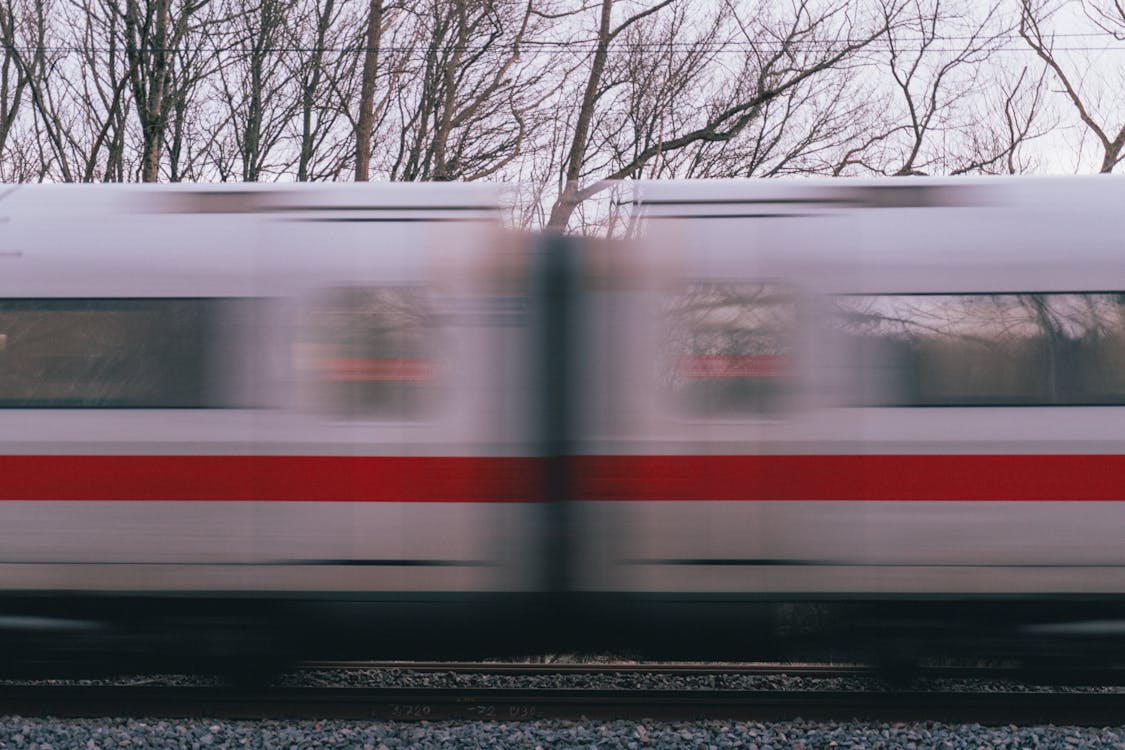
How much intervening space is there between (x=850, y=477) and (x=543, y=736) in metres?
1.89

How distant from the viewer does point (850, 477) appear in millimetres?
4789

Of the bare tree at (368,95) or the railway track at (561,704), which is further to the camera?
the bare tree at (368,95)

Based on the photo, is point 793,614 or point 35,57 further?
point 35,57

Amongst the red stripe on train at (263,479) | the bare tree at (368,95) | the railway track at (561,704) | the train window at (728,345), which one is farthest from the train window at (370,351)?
the bare tree at (368,95)

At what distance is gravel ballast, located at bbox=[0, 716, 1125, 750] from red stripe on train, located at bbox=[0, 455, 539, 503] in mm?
1122

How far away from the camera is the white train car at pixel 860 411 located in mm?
4777

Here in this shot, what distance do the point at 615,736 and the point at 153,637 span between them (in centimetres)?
232

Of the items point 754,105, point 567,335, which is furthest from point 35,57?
point 567,335

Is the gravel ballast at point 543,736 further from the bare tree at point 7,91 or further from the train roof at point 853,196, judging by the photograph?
the bare tree at point 7,91

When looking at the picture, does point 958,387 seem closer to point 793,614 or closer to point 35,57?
point 793,614

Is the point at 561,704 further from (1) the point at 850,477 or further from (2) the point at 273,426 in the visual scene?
(2) the point at 273,426

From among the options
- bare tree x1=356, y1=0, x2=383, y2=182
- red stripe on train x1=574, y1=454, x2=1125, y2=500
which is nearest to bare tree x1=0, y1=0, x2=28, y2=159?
bare tree x1=356, y1=0, x2=383, y2=182

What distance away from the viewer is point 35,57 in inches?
625

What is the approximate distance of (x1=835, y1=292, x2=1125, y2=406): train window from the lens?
483 centimetres
